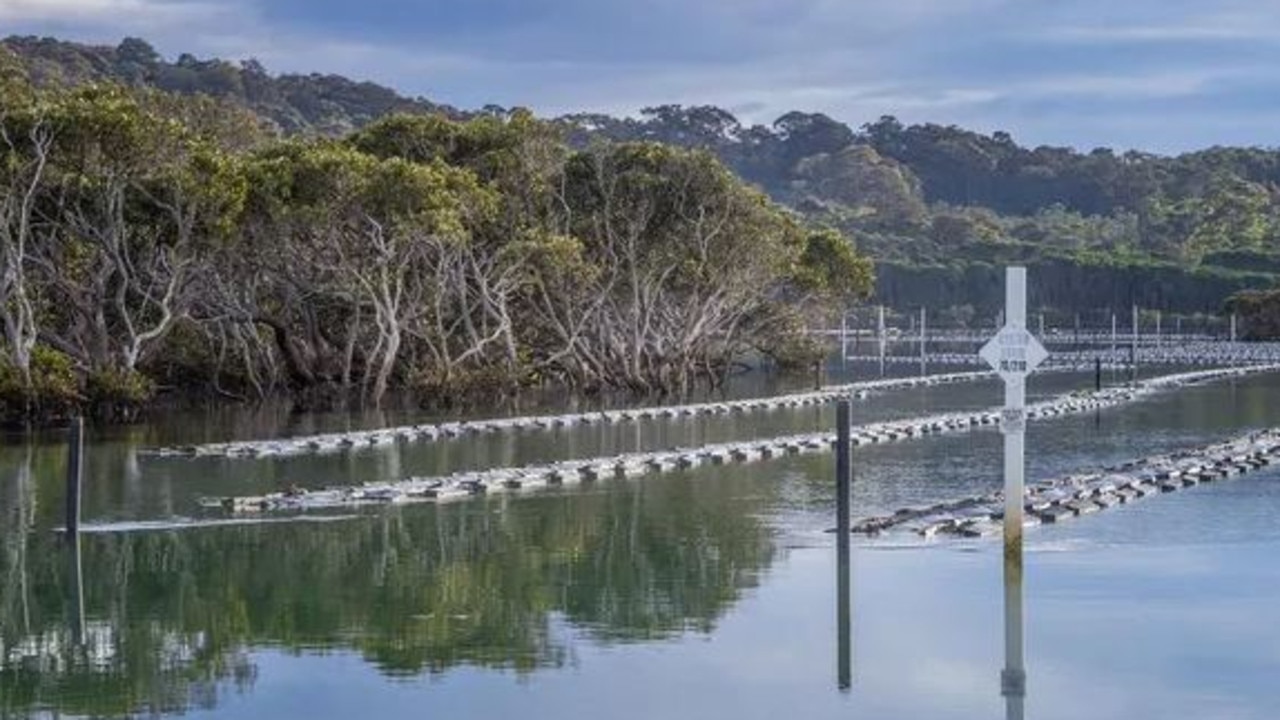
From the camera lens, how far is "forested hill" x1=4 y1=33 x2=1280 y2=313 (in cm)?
12306

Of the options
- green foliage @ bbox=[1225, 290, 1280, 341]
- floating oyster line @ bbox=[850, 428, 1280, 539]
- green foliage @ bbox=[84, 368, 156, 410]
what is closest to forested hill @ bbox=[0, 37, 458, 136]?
green foliage @ bbox=[1225, 290, 1280, 341]

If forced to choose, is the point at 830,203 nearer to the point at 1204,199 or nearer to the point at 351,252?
the point at 1204,199

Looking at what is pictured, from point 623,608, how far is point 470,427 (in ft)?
77.0

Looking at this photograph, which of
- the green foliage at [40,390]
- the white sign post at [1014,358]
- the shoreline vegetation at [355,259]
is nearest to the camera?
the white sign post at [1014,358]

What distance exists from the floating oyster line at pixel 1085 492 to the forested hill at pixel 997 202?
71404 mm

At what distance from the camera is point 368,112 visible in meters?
156

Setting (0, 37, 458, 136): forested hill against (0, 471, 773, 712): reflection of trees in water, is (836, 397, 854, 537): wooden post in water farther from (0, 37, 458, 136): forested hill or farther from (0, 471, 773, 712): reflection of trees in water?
(0, 37, 458, 136): forested hill

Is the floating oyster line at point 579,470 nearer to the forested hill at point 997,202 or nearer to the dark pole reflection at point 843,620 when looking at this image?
the dark pole reflection at point 843,620

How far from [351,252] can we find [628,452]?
15643 mm

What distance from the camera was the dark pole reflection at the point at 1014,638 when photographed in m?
14.3

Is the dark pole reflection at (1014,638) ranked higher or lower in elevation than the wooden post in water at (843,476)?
lower

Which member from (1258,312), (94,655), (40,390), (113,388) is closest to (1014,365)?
(94,655)

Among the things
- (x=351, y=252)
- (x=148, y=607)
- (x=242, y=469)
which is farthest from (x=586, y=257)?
(x=148, y=607)

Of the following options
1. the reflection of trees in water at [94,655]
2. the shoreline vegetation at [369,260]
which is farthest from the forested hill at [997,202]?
the reflection of trees in water at [94,655]
